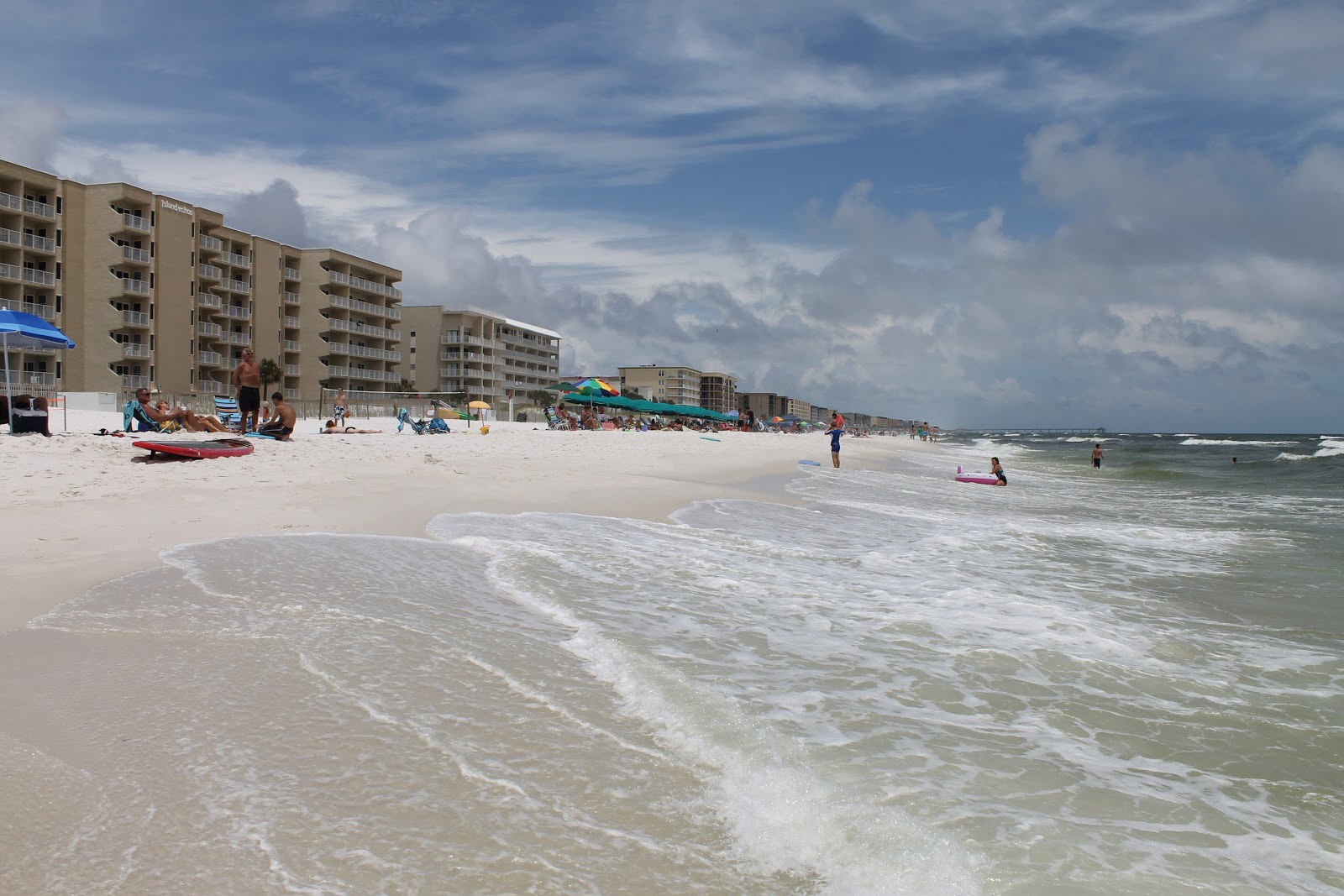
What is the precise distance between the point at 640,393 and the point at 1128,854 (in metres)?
150

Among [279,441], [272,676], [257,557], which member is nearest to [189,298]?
[279,441]

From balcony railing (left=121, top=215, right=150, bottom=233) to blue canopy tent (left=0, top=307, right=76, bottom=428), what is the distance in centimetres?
3969

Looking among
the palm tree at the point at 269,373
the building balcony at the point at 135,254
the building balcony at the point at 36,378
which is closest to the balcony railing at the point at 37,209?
the building balcony at the point at 135,254

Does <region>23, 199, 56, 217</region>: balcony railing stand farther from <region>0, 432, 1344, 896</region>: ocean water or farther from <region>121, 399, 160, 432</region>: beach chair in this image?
<region>0, 432, 1344, 896</region>: ocean water

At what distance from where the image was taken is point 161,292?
52.2 m

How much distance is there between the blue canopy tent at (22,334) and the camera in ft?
49.0

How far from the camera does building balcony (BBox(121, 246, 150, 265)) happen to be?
1954 inches

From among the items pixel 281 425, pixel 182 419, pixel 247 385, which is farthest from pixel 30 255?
pixel 281 425

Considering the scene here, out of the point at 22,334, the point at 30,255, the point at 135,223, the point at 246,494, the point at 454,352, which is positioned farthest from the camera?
the point at 454,352

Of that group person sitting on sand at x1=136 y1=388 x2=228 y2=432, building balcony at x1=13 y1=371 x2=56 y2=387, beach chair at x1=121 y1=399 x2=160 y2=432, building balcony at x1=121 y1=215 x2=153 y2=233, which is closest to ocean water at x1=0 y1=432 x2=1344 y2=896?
person sitting on sand at x1=136 y1=388 x2=228 y2=432

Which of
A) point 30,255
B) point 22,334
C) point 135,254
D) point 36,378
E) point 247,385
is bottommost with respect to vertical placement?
A: point 247,385

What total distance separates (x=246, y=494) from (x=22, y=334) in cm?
1016

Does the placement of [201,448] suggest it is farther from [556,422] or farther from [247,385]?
[556,422]

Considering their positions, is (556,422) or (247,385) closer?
(247,385)
